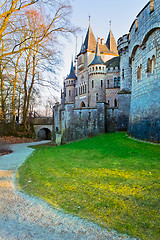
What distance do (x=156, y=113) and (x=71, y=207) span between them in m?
6.82

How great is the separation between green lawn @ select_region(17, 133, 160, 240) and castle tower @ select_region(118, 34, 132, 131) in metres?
9.85

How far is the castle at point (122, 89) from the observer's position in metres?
9.46

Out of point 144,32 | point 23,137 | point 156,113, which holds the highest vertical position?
point 144,32

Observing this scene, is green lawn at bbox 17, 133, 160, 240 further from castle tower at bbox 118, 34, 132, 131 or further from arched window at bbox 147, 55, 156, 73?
castle tower at bbox 118, 34, 132, 131

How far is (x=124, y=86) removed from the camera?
17.3m

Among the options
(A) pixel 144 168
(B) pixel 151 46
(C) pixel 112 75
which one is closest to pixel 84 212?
(A) pixel 144 168

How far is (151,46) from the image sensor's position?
32.0 ft

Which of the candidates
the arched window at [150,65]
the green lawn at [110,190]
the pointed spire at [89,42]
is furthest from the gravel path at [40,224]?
the pointed spire at [89,42]

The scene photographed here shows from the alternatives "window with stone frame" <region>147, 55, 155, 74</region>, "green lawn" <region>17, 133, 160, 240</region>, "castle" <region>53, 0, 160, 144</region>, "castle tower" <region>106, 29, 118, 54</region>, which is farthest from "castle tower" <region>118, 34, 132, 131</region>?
"castle tower" <region>106, 29, 118, 54</region>

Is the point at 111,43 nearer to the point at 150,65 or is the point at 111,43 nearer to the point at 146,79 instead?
the point at 150,65

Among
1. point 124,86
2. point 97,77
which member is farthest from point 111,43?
point 124,86

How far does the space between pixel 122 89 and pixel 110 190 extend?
1423 centimetres

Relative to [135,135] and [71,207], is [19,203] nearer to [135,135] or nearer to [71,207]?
[71,207]

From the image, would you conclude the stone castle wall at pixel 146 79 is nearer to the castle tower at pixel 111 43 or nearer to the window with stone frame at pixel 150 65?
the window with stone frame at pixel 150 65
